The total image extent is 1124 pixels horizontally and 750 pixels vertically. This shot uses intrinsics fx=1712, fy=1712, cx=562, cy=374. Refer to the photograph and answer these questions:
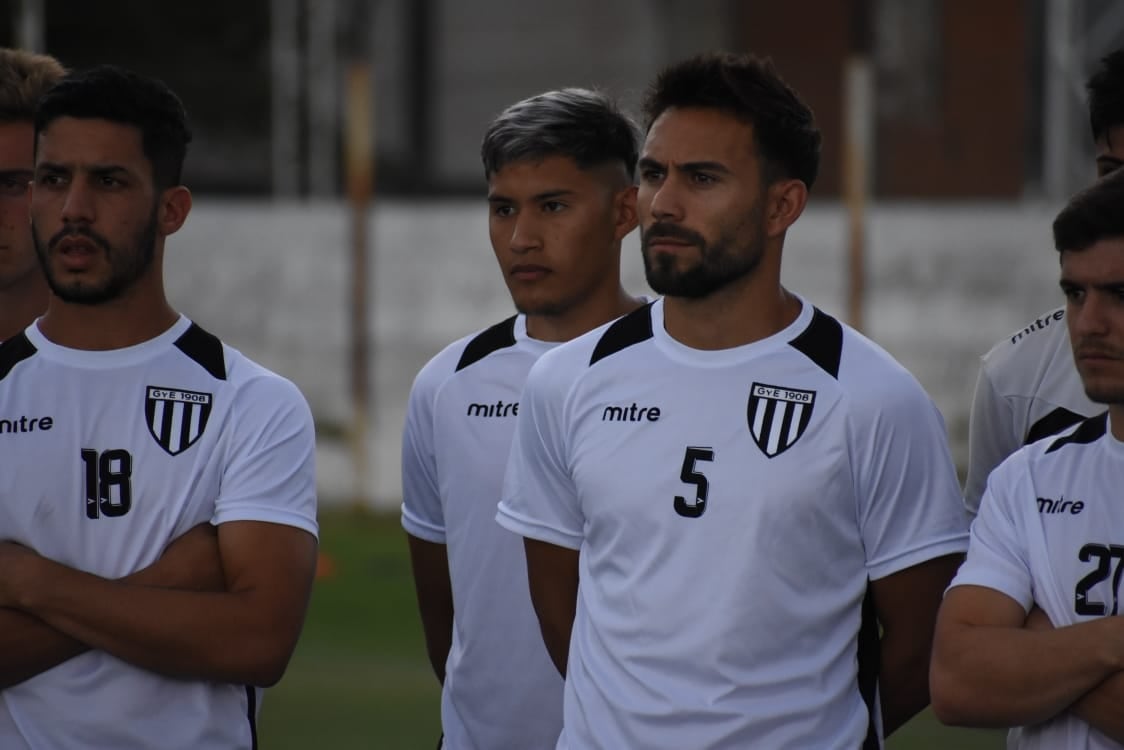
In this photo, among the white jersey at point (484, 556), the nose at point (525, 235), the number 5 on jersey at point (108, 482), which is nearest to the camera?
the number 5 on jersey at point (108, 482)

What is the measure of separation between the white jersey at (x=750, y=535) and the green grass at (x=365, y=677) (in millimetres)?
4460

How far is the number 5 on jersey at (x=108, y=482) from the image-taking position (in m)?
3.53

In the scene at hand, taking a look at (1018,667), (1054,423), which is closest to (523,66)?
(1054,423)

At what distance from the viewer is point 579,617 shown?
11.9 ft

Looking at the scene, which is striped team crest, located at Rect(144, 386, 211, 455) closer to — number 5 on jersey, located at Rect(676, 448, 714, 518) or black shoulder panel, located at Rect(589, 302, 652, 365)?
black shoulder panel, located at Rect(589, 302, 652, 365)

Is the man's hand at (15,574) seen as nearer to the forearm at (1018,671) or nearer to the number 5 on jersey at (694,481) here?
the number 5 on jersey at (694,481)

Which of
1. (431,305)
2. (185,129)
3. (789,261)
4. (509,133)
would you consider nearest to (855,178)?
(789,261)

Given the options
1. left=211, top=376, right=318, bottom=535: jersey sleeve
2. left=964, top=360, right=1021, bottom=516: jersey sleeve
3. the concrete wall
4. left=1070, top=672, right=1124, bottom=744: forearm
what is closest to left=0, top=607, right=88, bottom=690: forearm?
left=211, top=376, right=318, bottom=535: jersey sleeve

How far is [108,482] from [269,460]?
33 cm

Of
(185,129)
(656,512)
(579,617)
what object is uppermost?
(185,129)

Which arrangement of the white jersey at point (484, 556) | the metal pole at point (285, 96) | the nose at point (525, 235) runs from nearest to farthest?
the white jersey at point (484, 556)
the nose at point (525, 235)
the metal pole at point (285, 96)

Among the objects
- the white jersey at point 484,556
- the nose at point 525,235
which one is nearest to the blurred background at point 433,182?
the nose at point 525,235

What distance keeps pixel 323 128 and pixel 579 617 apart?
1428 centimetres

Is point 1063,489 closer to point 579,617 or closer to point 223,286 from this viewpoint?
point 579,617
